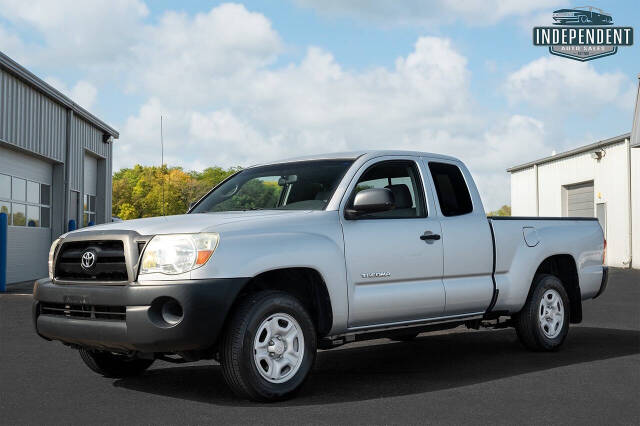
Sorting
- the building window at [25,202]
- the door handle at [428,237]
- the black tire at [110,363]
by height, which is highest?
the building window at [25,202]

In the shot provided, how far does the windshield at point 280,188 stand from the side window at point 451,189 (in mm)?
1070

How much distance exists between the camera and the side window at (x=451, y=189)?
7434 mm

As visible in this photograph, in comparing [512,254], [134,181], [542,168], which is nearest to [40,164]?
[512,254]

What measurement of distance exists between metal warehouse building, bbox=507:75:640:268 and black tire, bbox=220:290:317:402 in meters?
18.6

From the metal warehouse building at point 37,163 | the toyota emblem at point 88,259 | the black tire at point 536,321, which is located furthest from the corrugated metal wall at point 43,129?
the black tire at point 536,321

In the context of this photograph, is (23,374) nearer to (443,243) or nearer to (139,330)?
(139,330)

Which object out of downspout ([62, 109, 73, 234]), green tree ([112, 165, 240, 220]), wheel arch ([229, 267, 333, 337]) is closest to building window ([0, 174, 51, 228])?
downspout ([62, 109, 73, 234])

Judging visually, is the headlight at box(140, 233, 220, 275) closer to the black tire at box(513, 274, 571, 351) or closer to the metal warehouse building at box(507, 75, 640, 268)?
the black tire at box(513, 274, 571, 351)

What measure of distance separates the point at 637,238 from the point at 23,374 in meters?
25.1

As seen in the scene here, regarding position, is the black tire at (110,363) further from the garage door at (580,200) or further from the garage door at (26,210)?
the garage door at (580,200)

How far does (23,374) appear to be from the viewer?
23.8 feet

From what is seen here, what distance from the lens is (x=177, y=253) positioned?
5578 mm

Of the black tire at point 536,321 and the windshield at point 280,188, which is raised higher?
the windshield at point 280,188

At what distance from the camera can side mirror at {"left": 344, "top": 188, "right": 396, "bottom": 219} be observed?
6270 millimetres
